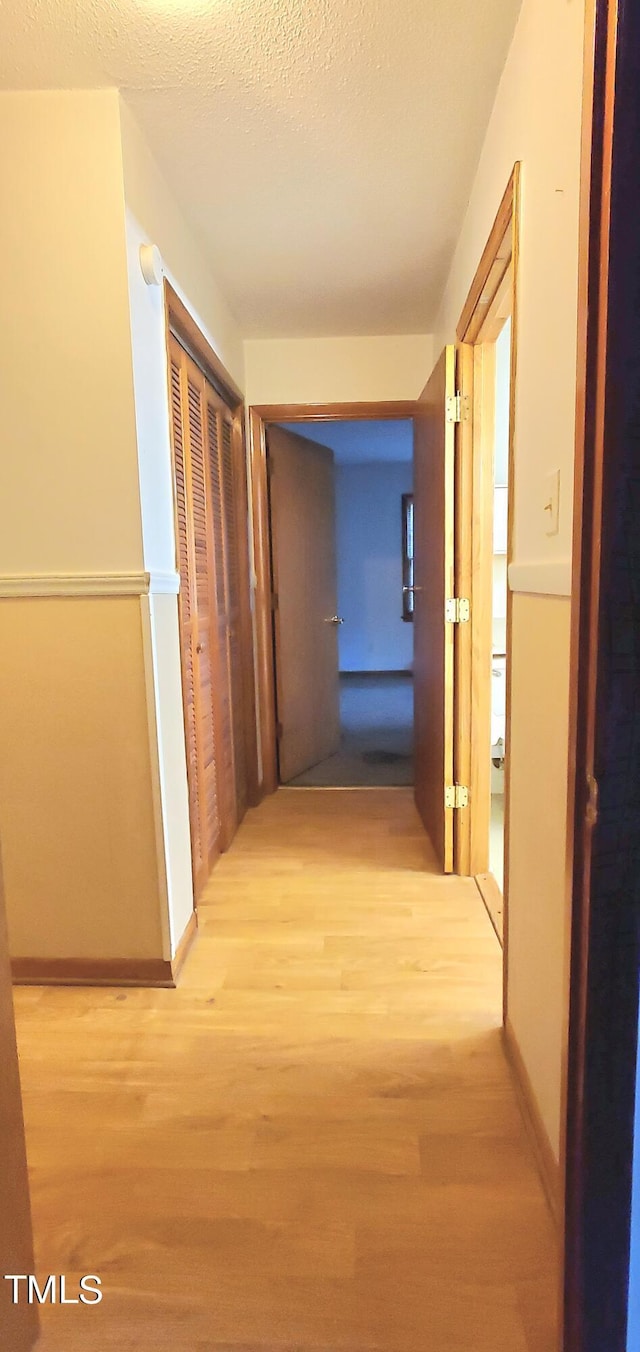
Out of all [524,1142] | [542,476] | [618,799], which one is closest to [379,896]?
[524,1142]

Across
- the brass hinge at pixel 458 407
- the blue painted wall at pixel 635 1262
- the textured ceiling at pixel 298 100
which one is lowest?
the blue painted wall at pixel 635 1262

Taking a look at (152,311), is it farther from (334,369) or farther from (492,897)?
(492,897)

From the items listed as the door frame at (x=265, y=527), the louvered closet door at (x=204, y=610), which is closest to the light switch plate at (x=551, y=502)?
the louvered closet door at (x=204, y=610)

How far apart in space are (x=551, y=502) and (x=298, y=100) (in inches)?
49.1

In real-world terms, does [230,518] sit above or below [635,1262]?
above

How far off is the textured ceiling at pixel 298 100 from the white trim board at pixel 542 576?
1127 mm

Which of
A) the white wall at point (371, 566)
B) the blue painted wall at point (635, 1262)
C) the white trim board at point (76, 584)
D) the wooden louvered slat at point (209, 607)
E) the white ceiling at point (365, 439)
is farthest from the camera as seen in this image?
the white wall at point (371, 566)

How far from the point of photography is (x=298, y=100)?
1598 millimetres

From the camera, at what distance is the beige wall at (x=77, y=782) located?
1.75m

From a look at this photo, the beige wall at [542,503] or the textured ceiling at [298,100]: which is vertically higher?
the textured ceiling at [298,100]

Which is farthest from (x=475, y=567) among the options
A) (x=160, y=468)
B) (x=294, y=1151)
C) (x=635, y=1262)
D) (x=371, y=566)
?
(x=371, y=566)

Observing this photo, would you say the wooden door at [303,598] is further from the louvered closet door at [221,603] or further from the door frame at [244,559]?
the louvered closet door at [221,603]

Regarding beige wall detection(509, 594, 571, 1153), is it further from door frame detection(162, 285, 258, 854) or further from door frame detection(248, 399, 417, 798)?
door frame detection(248, 399, 417, 798)

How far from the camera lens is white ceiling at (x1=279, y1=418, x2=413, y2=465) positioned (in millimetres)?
4957
